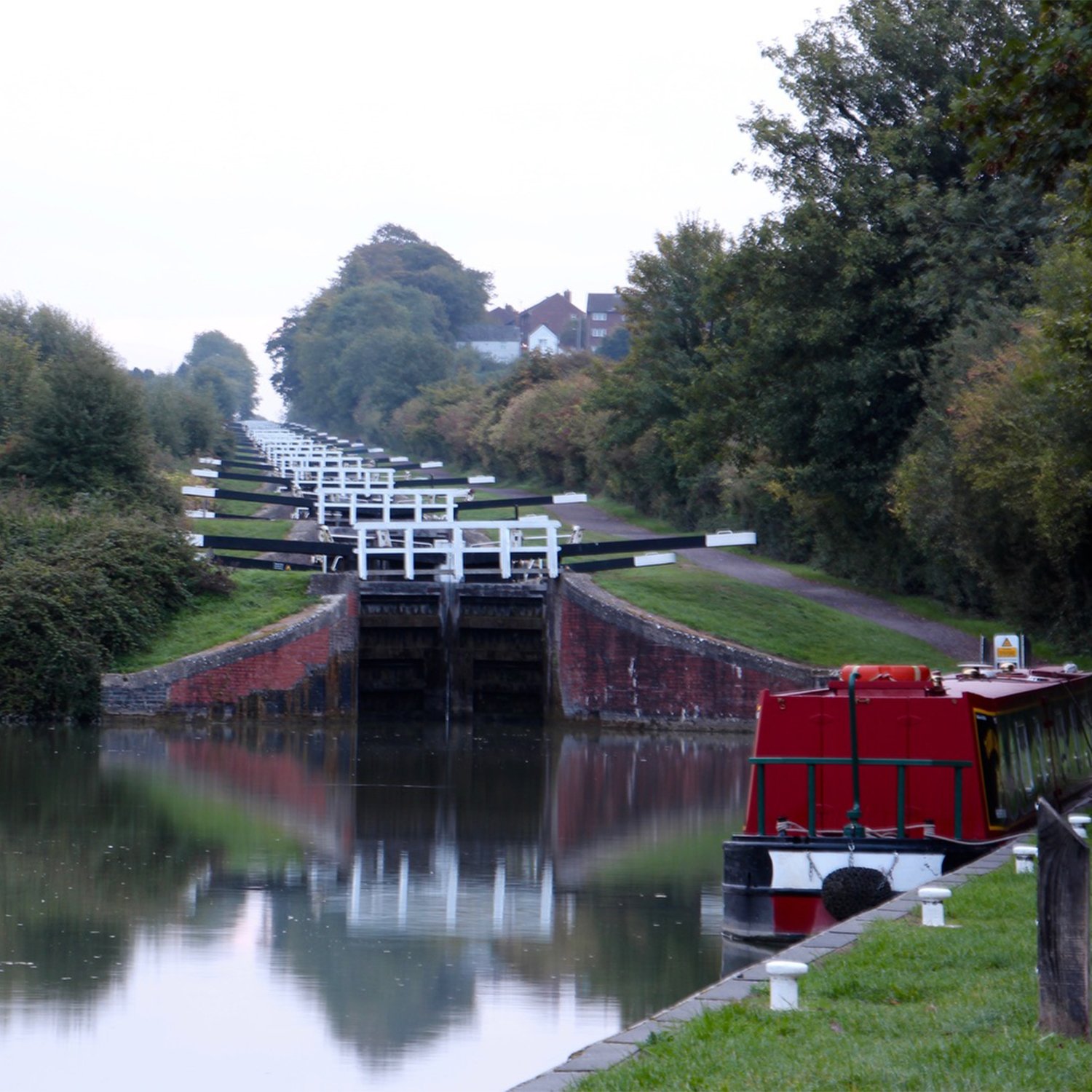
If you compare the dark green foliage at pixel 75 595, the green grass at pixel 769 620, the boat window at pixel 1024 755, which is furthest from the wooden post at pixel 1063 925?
the dark green foliage at pixel 75 595

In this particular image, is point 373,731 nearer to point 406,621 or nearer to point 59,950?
point 406,621

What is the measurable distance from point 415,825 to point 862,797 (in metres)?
6.94

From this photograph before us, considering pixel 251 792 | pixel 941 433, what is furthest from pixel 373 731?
pixel 941 433

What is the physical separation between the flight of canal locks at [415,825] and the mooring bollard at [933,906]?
198 cm

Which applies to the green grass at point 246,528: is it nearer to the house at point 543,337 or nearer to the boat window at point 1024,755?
the boat window at point 1024,755

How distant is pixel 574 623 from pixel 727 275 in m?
7.47

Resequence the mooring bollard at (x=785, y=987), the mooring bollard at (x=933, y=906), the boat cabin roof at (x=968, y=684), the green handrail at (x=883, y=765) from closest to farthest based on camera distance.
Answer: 1. the mooring bollard at (x=785, y=987)
2. the mooring bollard at (x=933, y=906)
3. the green handrail at (x=883, y=765)
4. the boat cabin roof at (x=968, y=684)

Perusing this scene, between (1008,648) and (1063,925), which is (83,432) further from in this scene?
(1063,925)

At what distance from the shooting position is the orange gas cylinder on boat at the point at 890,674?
497 inches

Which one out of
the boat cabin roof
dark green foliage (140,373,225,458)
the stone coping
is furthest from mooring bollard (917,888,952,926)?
dark green foliage (140,373,225,458)

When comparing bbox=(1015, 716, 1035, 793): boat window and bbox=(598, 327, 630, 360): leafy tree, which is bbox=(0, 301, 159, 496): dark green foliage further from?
bbox=(598, 327, 630, 360): leafy tree

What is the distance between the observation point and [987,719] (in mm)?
12766

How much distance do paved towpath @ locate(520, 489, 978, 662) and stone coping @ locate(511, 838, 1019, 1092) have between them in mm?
18504

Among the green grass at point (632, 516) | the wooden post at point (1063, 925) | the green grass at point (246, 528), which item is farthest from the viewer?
the green grass at point (632, 516)
